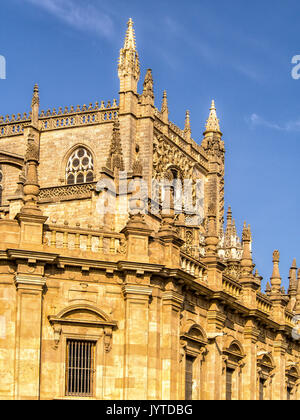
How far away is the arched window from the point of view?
230 ft

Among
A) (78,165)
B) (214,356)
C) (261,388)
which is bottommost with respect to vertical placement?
(261,388)

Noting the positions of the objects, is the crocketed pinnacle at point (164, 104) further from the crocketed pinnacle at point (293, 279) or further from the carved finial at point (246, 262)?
the carved finial at point (246, 262)

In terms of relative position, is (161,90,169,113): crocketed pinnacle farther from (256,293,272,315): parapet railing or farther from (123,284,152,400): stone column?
(123,284,152,400): stone column

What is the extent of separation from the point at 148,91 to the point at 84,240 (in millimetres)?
38902

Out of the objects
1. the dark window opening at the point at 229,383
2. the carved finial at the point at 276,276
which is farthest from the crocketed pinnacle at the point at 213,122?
the dark window opening at the point at 229,383

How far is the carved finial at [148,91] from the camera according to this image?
229 ft

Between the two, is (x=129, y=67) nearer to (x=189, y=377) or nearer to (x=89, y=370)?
(x=189, y=377)

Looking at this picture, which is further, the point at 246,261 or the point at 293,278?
the point at 293,278

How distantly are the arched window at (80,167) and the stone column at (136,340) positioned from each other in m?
38.0

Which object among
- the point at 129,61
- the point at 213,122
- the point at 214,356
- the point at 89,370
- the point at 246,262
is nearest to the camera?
the point at 89,370

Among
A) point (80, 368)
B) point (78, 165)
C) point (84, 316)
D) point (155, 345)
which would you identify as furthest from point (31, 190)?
point (78, 165)

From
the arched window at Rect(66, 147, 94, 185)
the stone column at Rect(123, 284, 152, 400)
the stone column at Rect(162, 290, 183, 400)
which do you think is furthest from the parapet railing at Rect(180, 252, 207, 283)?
the arched window at Rect(66, 147, 94, 185)

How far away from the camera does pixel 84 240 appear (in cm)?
3244

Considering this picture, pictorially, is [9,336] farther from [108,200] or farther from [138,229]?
[108,200]
